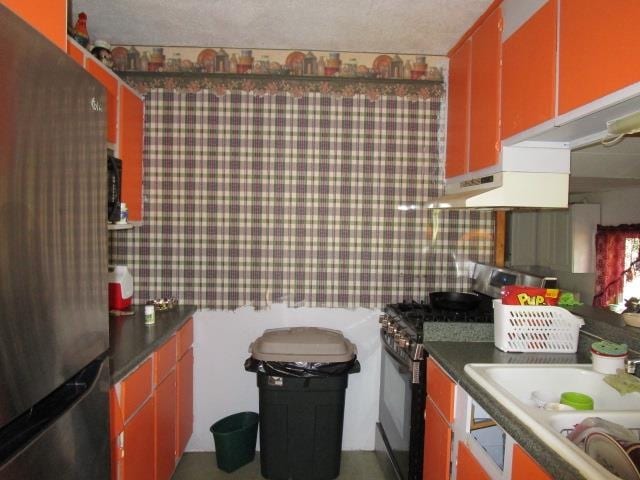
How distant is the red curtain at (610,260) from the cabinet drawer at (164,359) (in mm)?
2741

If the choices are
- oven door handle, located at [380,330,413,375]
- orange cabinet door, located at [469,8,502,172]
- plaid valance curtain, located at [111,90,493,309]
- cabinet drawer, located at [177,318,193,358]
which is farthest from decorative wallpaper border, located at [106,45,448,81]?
oven door handle, located at [380,330,413,375]

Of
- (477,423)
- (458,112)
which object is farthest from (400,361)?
(458,112)

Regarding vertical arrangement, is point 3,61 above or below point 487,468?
above

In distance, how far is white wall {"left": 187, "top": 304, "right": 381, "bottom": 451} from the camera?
279cm

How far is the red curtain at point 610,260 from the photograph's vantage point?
9.36ft

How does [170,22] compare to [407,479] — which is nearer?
[407,479]

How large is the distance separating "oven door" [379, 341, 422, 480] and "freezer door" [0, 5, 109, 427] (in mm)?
1480

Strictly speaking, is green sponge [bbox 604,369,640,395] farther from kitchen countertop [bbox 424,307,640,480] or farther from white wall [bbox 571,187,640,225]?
white wall [bbox 571,187,640,225]

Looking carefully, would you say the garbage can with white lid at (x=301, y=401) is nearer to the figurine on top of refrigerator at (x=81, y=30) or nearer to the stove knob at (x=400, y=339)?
the stove knob at (x=400, y=339)

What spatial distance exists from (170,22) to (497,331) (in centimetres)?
224

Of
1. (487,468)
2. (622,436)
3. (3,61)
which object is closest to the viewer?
(3,61)

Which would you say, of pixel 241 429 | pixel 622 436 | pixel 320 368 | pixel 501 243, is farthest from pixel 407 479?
pixel 501 243

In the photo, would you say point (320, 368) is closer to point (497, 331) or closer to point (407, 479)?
point (407, 479)

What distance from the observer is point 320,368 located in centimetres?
238
